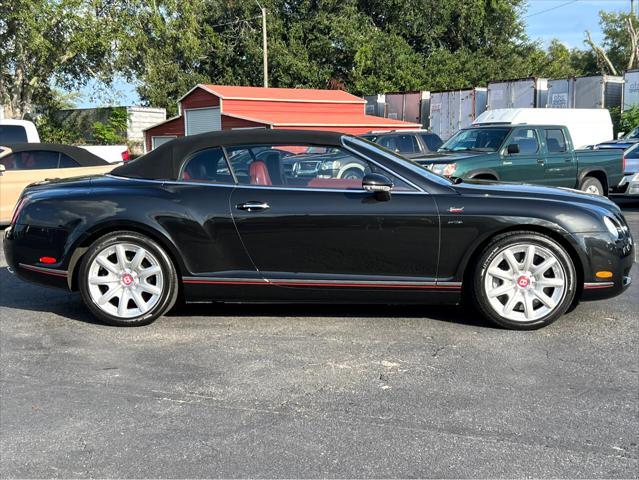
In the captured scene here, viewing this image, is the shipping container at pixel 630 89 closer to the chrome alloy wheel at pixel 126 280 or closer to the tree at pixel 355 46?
the tree at pixel 355 46

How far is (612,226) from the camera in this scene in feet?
16.1

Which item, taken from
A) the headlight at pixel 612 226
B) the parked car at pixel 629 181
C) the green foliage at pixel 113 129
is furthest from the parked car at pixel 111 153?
the green foliage at pixel 113 129

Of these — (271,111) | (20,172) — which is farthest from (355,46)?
(20,172)

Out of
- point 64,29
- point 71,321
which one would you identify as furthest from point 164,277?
point 64,29

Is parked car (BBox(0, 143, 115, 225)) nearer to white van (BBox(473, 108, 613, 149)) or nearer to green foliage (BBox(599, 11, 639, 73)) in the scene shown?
white van (BBox(473, 108, 613, 149))

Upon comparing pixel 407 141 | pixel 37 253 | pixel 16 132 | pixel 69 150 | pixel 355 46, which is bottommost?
pixel 37 253

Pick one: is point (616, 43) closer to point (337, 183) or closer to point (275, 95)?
point (275, 95)

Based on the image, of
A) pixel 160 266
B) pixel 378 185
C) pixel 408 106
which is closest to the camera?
pixel 378 185

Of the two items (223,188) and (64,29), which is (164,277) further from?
(64,29)

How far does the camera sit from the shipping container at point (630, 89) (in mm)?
23859

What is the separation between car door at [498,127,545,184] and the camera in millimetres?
11188

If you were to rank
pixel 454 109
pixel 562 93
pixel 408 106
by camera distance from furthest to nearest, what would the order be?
pixel 408 106
pixel 454 109
pixel 562 93

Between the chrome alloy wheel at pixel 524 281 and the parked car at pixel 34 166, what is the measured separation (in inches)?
308

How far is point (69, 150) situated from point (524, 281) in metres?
8.54
